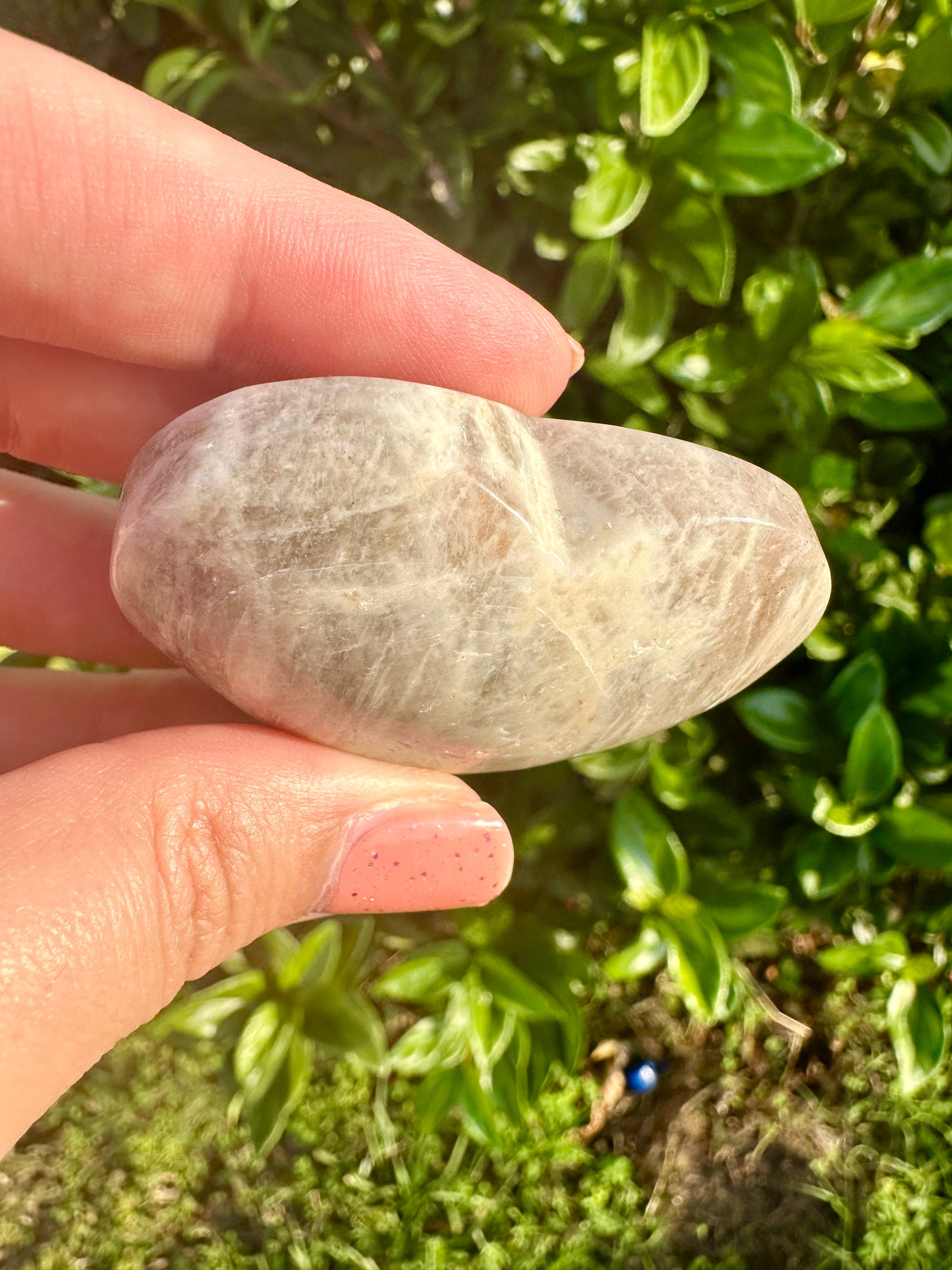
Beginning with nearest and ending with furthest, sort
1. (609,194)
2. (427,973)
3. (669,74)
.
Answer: (669,74)
(609,194)
(427,973)

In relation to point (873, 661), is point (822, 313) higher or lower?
higher

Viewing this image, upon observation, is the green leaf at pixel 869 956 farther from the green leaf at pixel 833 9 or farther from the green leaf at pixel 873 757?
the green leaf at pixel 833 9

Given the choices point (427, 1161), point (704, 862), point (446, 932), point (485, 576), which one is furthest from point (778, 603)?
point (427, 1161)

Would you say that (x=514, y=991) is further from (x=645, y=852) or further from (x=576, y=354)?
(x=576, y=354)

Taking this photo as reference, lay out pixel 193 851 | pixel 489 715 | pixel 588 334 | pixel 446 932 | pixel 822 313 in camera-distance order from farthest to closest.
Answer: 1. pixel 446 932
2. pixel 588 334
3. pixel 822 313
4. pixel 489 715
5. pixel 193 851

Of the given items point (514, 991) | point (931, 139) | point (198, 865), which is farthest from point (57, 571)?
point (931, 139)

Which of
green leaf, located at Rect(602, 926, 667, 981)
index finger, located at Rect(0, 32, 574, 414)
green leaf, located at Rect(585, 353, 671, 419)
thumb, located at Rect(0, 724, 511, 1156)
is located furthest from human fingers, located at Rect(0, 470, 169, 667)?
green leaf, located at Rect(602, 926, 667, 981)

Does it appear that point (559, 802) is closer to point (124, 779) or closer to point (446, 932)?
point (446, 932)
